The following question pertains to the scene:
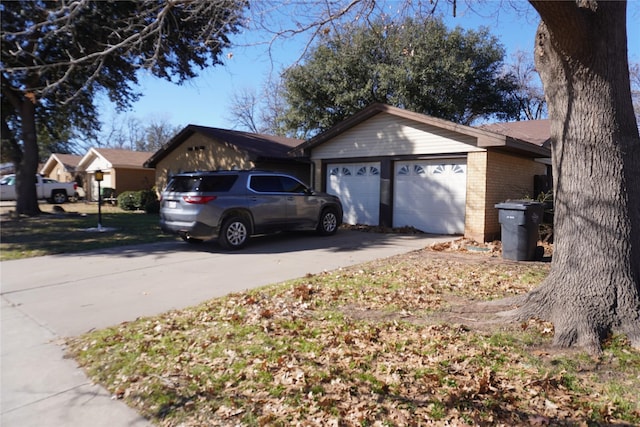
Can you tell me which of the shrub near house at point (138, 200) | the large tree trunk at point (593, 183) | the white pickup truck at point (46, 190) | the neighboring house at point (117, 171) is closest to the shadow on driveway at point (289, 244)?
the large tree trunk at point (593, 183)

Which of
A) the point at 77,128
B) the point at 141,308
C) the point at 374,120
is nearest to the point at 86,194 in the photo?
the point at 77,128

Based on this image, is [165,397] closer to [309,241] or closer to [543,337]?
[543,337]

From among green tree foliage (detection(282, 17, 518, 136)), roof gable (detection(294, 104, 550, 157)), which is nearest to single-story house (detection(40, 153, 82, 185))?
green tree foliage (detection(282, 17, 518, 136))

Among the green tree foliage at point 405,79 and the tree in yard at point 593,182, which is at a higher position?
the green tree foliage at point 405,79

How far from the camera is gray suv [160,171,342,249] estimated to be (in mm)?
9594

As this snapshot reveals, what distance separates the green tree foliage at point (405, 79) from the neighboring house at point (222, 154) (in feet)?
10.4

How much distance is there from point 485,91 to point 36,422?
26.0 metres

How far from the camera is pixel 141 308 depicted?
18.9ft

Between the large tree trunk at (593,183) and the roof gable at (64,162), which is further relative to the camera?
the roof gable at (64,162)

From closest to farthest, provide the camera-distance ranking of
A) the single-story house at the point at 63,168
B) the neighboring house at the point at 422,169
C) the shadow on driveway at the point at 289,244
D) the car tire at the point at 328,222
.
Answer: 1. the shadow on driveway at the point at 289,244
2. the neighboring house at the point at 422,169
3. the car tire at the point at 328,222
4. the single-story house at the point at 63,168

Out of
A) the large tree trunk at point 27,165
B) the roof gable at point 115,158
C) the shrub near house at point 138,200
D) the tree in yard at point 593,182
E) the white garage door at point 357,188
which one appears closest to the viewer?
the tree in yard at point 593,182

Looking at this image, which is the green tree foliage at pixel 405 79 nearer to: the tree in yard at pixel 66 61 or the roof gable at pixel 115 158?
the tree in yard at pixel 66 61

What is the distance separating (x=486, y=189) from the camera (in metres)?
11.6

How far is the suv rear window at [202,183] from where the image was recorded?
31.9 ft
